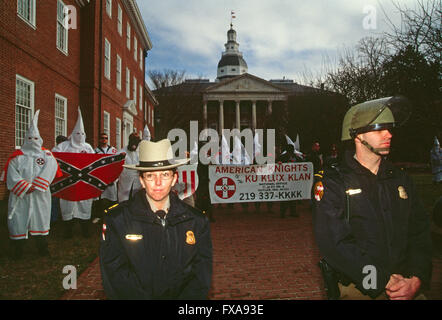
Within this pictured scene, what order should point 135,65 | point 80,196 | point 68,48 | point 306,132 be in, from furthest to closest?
point 135,65
point 306,132
point 68,48
point 80,196

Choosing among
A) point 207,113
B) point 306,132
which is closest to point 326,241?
point 306,132

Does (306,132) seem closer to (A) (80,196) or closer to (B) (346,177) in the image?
(A) (80,196)

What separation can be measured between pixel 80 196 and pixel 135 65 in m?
24.1

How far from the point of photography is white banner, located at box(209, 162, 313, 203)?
9531 mm

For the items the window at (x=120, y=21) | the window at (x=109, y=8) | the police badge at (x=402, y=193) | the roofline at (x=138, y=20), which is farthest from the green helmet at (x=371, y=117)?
the roofline at (x=138, y=20)

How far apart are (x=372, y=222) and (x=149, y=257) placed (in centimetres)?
136

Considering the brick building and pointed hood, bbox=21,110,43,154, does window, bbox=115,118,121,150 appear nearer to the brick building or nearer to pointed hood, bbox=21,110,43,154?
the brick building

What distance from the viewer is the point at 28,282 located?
4289 millimetres

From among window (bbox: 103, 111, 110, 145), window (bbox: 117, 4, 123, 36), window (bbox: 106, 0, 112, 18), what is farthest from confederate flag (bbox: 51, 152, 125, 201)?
window (bbox: 117, 4, 123, 36)

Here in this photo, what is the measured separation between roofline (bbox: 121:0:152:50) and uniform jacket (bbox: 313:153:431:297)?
84.4 ft

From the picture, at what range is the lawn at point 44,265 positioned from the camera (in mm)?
3977

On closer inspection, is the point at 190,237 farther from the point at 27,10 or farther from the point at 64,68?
the point at 64,68

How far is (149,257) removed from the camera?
1.99 meters

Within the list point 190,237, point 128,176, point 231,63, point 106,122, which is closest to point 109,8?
point 106,122
